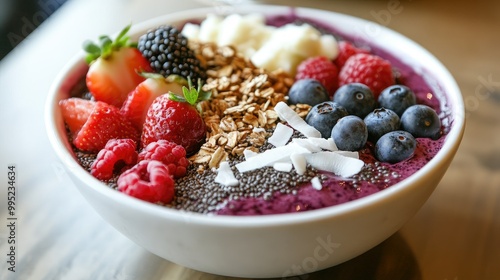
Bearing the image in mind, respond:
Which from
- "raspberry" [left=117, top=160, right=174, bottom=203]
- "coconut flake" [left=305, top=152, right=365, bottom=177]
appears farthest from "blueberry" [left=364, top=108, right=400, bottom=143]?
"raspberry" [left=117, top=160, right=174, bottom=203]

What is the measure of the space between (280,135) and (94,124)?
332mm

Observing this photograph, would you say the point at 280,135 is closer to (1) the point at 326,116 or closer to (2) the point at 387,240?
(1) the point at 326,116

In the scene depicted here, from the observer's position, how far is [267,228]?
79 cm

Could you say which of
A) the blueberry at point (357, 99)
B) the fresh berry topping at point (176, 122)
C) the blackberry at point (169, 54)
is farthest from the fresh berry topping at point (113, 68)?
the blueberry at point (357, 99)

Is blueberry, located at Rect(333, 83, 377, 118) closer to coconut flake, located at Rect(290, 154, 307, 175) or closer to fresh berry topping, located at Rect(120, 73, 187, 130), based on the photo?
coconut flake, located at Rect(290, 154, 307, 175)

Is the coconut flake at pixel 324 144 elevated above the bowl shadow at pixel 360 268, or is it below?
above

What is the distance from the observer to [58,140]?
1.02 metres

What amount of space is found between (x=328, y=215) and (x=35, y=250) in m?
0.59

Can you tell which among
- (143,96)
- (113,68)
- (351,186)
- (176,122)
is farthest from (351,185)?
(113,68)

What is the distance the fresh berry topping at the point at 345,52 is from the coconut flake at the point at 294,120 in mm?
285

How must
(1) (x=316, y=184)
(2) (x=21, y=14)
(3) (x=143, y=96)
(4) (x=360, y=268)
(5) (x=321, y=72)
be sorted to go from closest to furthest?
(1) (x=316, y=184) → (4) (x=360, y=268) → (3) (x=143, y=96) → (5) (x=321, y=72) → (2) (x=21, y=14)

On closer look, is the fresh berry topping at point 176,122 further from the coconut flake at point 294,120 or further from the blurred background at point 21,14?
the blurred background at point 21,14

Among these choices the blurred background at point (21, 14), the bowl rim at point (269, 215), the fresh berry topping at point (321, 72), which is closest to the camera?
the bowl rim at point (269, 215)

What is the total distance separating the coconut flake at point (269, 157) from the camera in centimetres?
94
